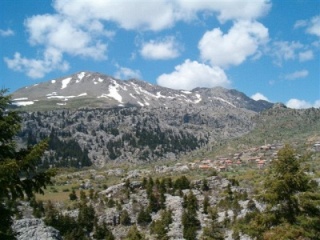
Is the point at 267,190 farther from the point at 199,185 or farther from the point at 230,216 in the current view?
the point at 199,185

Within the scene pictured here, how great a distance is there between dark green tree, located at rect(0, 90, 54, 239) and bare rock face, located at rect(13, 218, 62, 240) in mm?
49036

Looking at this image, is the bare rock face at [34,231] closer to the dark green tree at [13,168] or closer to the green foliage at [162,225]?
the green foliage at [162,225]

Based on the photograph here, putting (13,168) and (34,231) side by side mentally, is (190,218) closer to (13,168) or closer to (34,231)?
(34,231)

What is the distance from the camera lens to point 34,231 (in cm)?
6353

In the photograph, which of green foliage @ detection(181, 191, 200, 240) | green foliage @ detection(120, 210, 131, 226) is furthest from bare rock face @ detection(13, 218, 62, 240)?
green foliage @ detection(181, 191, 200, 240)

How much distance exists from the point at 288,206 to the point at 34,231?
52152 mm

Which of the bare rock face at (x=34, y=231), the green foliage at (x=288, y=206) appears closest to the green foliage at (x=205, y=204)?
the bare rock face at (x=34, y=231)

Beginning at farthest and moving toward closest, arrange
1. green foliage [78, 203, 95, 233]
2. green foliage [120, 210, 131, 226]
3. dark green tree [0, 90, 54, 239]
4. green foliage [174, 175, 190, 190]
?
green foliage [174, 175, 190, 190] → green foliage [120, 210, 131, 226] → green foliage [78, 203, 95, 233] → dark green tree [0, 90, 54, 239]

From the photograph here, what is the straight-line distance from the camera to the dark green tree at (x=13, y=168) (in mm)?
14938

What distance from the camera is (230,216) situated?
7562 cm

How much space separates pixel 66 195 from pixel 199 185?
41371 millimetres

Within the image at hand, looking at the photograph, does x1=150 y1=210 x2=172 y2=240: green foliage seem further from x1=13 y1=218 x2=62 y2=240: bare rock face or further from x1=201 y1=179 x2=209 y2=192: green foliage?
x1=201 y1=179 x2=209 y2=192: green foliage

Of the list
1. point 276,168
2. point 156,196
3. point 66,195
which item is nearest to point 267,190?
point 276,168

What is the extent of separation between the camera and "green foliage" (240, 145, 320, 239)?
2062 centimetres
